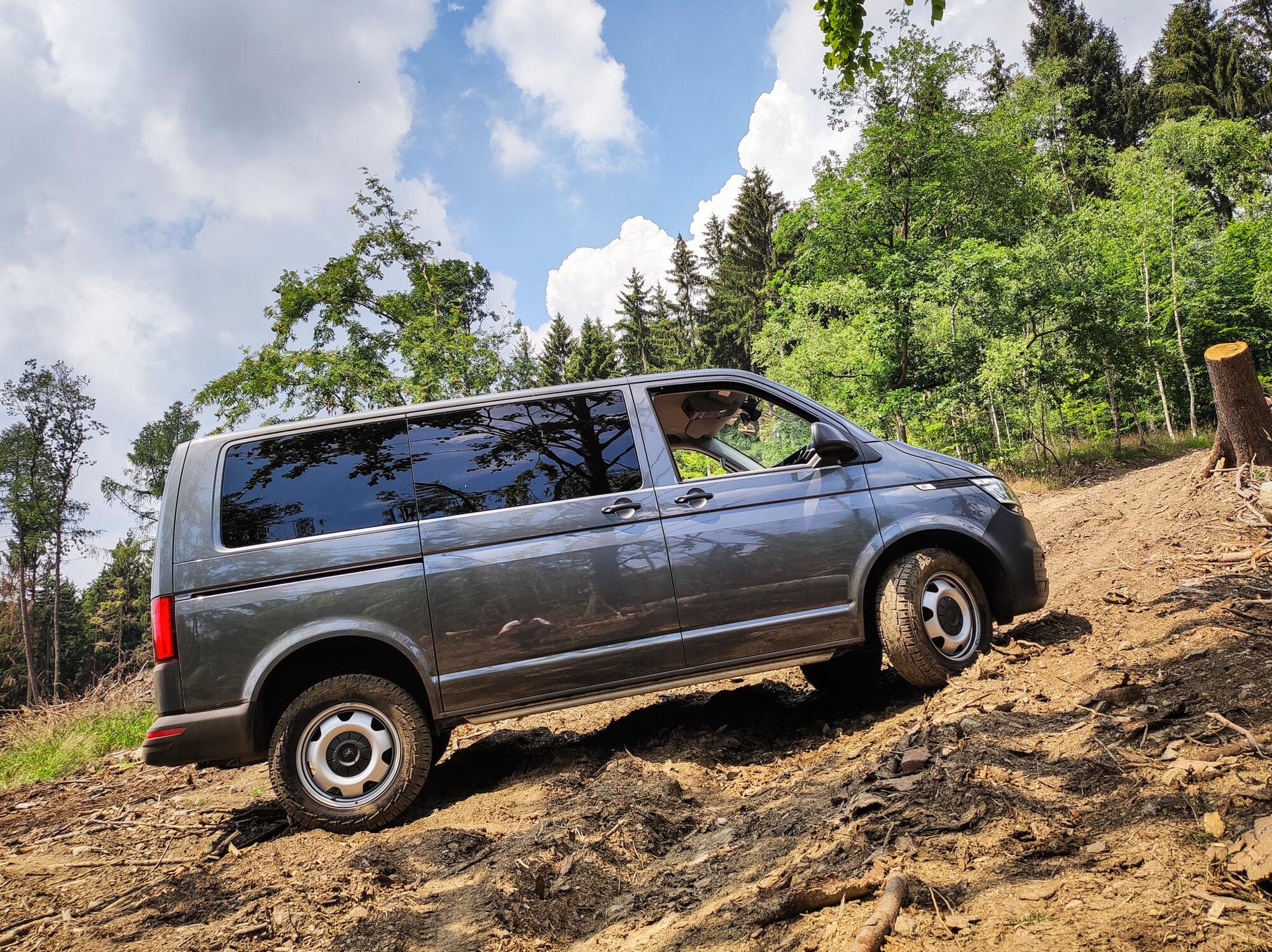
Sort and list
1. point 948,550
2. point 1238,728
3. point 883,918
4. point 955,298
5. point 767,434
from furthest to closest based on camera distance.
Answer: point 955,298 → point 767,434 → point 948,550 → point 1238,728 → point 883,918

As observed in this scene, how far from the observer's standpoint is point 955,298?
1647cm

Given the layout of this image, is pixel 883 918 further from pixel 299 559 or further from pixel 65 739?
pixel 65 739

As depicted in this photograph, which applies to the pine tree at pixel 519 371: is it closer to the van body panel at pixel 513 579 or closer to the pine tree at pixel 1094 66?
the van body panel at pixel 513 579

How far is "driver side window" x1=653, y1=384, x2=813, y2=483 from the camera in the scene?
4.44 meters

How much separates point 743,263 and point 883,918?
166 feet

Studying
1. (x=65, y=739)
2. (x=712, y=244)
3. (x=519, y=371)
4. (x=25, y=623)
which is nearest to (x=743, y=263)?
(x=712, y=244)

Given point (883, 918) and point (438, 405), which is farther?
point (438, 405)

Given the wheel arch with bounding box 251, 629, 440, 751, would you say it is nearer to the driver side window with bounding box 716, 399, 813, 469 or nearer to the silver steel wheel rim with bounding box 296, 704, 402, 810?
the silver steel wheel rim with bounding box 296, 704, 402, 810

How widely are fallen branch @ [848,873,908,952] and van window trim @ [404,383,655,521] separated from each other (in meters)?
2.44

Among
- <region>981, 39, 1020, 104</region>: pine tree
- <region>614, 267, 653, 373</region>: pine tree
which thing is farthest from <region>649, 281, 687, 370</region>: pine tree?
<region>981, 39, 1020, 104</region>: pine tree

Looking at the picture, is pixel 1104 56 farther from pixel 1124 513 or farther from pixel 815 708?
pixel 815 708

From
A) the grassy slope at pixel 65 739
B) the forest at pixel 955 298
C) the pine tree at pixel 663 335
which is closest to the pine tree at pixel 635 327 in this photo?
the pine tree at pixel 663 335

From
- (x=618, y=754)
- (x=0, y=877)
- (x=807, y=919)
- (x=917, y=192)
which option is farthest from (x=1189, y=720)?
(x=917, y=192)

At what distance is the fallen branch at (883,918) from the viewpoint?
171cm
